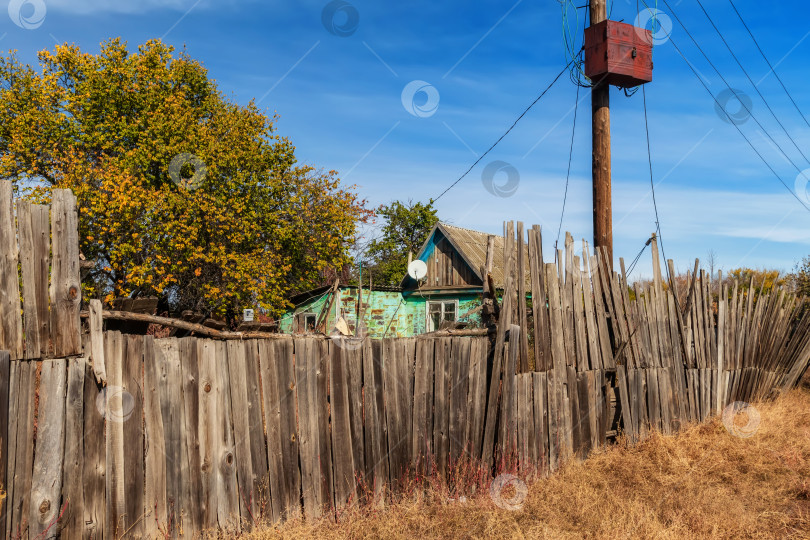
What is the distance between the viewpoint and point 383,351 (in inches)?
211

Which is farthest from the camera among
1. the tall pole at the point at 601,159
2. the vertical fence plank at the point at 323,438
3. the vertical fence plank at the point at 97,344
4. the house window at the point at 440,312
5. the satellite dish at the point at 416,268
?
the house window at the point at 440,312

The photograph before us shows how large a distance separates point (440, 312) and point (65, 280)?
18907 millimetres

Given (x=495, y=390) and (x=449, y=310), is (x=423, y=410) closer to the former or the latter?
(x=495, y=390)

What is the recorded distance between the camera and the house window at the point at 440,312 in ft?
72.1

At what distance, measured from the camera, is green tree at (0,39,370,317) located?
1869cm

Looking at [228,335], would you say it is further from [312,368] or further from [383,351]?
[383,351]

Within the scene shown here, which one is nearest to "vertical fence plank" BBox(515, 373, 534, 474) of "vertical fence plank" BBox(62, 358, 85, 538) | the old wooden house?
"vertical fence plank" BBox(62, 358, 85, 538)

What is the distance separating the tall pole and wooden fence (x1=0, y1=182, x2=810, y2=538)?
0.71 meters

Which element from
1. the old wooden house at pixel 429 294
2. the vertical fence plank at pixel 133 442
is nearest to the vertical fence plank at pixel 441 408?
the vertical fence plank at pixel 133 442

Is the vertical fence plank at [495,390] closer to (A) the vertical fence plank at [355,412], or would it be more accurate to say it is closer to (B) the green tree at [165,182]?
(A) the vertical fence plank at [355,412]

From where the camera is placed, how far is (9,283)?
355 cm

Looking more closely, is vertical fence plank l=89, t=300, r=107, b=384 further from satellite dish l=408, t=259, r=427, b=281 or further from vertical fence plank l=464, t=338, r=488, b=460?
satellite dish l=408, t=259, r=427, b=281

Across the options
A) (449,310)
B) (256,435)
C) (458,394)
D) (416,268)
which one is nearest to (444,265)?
(449,310)

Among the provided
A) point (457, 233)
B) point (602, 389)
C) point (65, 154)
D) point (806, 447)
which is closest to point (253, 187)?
point (65, 154)
